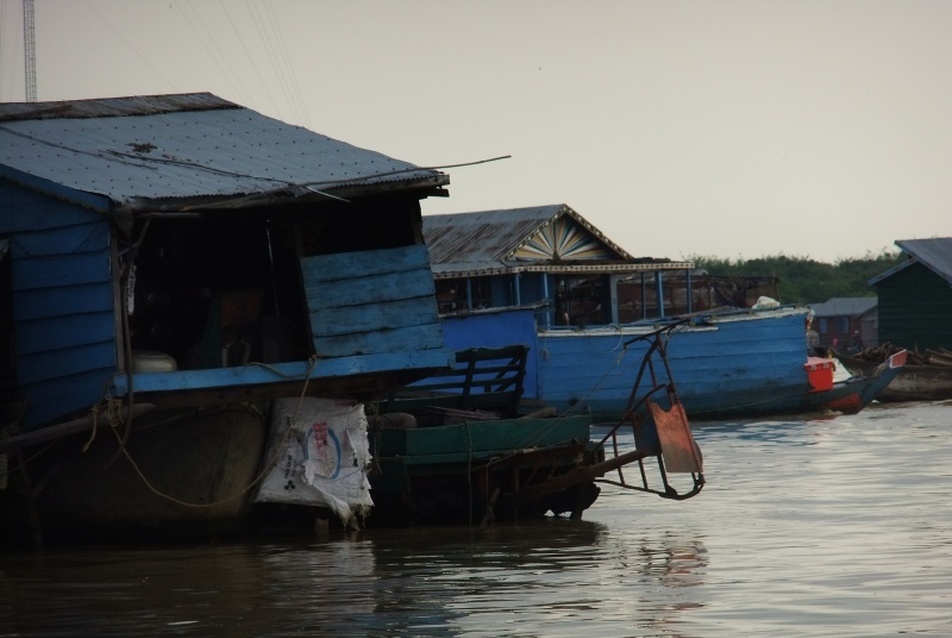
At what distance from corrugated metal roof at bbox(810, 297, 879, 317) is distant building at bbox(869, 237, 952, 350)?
2565 cm

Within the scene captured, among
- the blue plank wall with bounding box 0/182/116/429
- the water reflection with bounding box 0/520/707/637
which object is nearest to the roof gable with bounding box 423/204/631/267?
the water reflection with bounding box 0/520/707/637

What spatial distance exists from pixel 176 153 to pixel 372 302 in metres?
2.36

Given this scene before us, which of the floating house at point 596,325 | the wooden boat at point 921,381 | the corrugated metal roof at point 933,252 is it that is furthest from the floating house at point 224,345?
the corrugated metal roof at point 933,252

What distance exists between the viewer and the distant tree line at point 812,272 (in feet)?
262

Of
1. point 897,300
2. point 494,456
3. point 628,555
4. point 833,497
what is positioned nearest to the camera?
point 628,555

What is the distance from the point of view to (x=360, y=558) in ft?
39.2

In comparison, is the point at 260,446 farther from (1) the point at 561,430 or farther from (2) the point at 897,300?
(2) the point at 897,300

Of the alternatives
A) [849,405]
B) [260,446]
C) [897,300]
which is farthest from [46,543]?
[897,300]

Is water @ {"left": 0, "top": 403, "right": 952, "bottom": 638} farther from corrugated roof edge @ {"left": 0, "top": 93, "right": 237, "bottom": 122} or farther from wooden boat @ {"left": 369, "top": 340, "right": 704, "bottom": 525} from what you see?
corrugated roof edge @ {"left": 0, "top": 93, "right": 237, "bottom": 122}

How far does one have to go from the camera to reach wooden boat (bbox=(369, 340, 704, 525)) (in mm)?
14062

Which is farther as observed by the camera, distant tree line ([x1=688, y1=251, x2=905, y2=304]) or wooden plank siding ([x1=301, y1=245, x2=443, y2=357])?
distant tree line ([x1=688, y1=251, x2=905, y2=304])

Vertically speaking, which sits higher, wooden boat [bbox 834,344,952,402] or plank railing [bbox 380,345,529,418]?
plank railing [bbox 380,345,529,418]

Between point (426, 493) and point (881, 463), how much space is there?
7649 mm

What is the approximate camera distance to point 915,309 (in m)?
43.3
